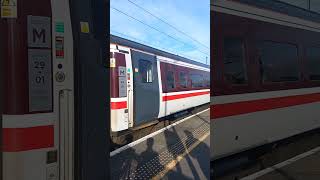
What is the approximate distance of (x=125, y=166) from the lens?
6.40 metres

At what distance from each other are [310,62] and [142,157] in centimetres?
418

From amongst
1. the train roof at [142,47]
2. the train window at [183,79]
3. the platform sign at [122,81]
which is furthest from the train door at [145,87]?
the train window at [183,79]

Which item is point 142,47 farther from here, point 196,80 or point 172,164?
point 196,80

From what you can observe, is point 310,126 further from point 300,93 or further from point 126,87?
point 126,87

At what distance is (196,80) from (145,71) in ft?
27.9

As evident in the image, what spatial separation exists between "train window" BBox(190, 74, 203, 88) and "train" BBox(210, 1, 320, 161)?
1102cm

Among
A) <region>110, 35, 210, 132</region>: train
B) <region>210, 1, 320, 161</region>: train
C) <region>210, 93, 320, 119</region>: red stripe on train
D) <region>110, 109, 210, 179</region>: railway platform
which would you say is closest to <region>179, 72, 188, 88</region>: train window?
<region>110, 35, 210, 132</region>: train

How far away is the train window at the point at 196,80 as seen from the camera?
66.6 feet

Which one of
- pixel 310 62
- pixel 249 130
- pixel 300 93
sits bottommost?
pixel 249 130

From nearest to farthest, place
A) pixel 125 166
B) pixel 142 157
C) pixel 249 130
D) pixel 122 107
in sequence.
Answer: pixel 125 166, pixel 249 130, pixel 142 157, pixel 122 107

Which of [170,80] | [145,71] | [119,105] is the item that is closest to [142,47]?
[145,71]

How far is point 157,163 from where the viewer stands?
23.3ft

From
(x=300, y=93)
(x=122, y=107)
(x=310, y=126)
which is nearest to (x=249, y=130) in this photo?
(x=300, y=93)

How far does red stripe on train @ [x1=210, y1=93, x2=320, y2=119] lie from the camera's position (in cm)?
618
